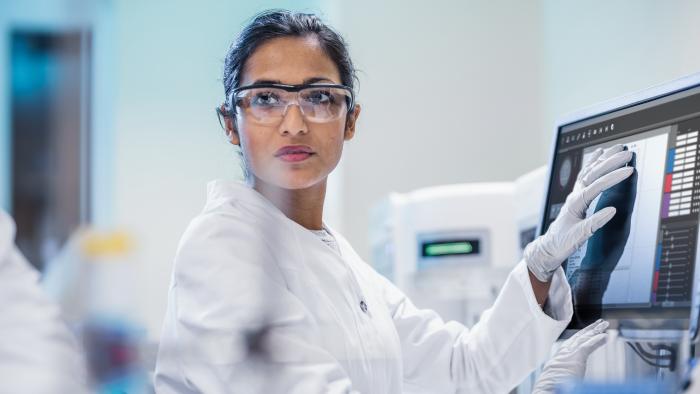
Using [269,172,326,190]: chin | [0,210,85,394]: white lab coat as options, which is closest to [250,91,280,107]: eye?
[269,172,326,190]: chin

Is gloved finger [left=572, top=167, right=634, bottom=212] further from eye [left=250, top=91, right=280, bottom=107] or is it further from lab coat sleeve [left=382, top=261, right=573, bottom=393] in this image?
eye [left=250, top=91, right=280, bottom=107]

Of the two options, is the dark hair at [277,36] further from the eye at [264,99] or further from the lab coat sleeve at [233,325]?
the lab coat sleeve at [233,325]

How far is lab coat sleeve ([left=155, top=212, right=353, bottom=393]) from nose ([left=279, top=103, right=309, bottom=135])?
0.14m

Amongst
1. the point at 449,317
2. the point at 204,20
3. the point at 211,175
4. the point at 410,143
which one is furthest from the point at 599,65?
the point at 211,175

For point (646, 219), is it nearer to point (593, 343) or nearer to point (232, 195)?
point (593, 343)

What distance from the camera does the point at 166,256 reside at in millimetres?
769

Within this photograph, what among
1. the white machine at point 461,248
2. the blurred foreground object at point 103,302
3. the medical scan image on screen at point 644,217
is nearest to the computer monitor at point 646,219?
the medical scan image on screen at point 644,217

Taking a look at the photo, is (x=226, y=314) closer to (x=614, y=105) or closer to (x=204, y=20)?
(x=204, y=20)

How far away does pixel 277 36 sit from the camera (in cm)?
123

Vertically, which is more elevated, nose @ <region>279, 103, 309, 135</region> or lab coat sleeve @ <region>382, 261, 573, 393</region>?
nose @ <region>279, 103, 309, 135</region>

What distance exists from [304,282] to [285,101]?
0.26 metres

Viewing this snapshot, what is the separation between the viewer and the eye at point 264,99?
1174 mm

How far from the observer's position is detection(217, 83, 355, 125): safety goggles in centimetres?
116

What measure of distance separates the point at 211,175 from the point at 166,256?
0.15 m
